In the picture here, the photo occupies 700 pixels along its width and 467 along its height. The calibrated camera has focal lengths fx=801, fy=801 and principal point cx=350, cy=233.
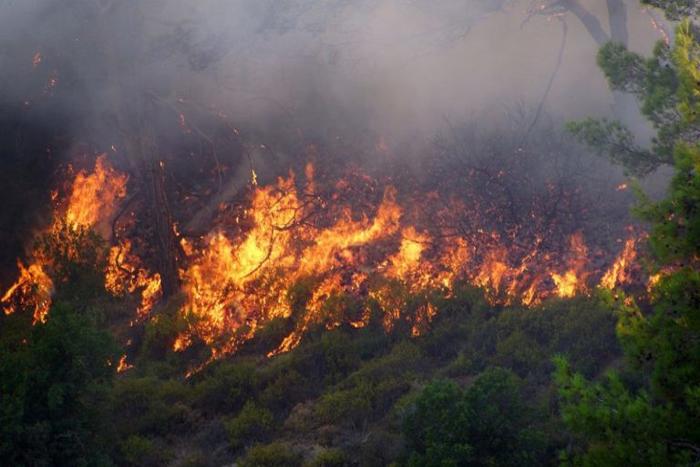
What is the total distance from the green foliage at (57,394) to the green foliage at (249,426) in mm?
1149

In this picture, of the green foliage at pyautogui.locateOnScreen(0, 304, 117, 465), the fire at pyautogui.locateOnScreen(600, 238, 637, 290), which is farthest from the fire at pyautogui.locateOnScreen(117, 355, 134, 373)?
the fire at pyautogui.locateOnScreen(600, 238, 637, 290)

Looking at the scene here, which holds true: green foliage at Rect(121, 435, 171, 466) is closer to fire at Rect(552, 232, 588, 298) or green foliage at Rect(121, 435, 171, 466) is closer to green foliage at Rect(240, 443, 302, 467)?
green foliage at Rect(240, 443, 302, 467)

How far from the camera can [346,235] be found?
10.3 metres

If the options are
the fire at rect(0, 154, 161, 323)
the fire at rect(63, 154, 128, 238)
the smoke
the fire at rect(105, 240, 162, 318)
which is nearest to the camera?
the fire at rect(0, 154, 161, 323)

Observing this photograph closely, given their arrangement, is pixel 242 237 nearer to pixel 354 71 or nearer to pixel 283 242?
pixel 283 242

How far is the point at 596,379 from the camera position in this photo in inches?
282

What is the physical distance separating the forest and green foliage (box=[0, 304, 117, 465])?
2 centimetres

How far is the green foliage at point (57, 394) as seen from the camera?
19.1ft

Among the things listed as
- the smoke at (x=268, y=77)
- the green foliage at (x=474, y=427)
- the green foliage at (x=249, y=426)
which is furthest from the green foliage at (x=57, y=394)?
the smoke at (x=268, y=77)

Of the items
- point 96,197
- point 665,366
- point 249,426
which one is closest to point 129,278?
point 96,197

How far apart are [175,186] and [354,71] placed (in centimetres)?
419

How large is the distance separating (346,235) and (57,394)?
495cm

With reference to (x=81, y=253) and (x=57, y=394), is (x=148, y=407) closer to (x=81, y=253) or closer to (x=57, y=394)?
(x=57, y=394)

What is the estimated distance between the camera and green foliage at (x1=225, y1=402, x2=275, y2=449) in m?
7.05
